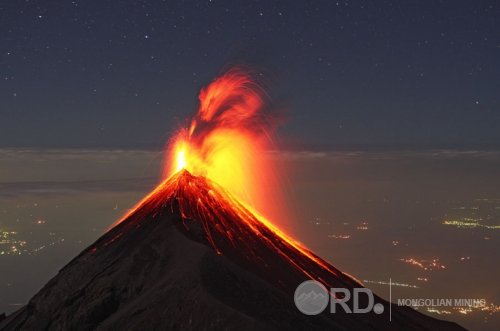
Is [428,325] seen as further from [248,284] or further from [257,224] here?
[248,284]

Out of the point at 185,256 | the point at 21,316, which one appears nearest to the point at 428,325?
the point at 185,256

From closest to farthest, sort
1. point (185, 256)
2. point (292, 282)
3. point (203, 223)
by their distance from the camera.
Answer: point (185, 256) < point (292, 282) < point (203, 223)

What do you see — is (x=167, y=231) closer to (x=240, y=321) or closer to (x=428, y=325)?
(x=240, y=321)

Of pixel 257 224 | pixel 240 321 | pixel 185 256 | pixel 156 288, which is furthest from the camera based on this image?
pixel 257 224

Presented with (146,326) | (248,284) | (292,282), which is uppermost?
(292,282)

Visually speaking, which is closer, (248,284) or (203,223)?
(248,284)

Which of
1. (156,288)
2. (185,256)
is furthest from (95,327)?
(185,256)

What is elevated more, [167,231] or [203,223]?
[203,223]
